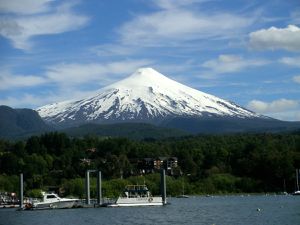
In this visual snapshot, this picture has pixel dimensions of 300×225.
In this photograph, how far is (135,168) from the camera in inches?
5113

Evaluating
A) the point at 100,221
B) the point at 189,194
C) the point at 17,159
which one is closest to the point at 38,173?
the point at 17,159

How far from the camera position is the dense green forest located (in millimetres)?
113000

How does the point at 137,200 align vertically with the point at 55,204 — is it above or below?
above

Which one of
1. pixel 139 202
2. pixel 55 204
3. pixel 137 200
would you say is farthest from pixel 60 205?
pixel 139 202

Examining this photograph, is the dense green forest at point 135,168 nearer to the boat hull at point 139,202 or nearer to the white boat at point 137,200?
the white boat at point 137,200

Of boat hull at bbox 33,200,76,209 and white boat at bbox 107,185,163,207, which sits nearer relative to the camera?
white boat at bbox 107,185,163,207

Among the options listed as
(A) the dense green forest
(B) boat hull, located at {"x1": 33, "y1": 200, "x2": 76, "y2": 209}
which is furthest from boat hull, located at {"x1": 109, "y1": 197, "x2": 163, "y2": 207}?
(A) the dense green forest

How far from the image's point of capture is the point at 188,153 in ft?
438

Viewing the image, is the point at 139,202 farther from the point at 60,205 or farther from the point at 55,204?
the point at 55,204

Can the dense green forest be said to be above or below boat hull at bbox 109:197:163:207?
above

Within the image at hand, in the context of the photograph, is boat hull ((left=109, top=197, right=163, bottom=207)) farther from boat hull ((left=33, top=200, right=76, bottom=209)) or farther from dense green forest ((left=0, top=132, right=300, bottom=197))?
dense green forest ((left=0, top=132, right=300, bottom=197))

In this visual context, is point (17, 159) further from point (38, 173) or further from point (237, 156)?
point (237, 156)

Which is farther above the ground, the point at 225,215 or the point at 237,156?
the point at 237,156

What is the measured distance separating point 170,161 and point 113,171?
1871 cm
